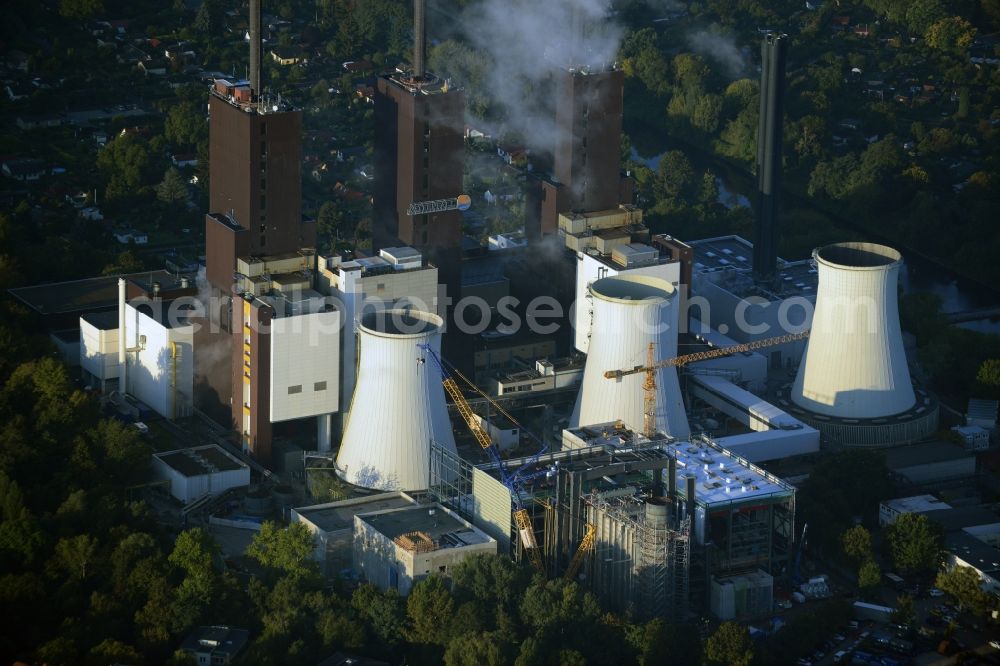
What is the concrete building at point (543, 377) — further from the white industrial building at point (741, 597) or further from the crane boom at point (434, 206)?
the white industrial building at point (741, 597)

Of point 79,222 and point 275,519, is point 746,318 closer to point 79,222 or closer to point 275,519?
point 275,519

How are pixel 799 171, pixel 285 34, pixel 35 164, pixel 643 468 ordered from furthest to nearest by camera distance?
1. pixel 285 34
2. pixel 799 171
3. pixel 35 164
4. pixel 643 468

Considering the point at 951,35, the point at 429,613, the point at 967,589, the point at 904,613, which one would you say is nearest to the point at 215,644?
the point at 429,613

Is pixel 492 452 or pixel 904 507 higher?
pixel 492 452

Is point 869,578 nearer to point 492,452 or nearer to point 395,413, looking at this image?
point 492,452

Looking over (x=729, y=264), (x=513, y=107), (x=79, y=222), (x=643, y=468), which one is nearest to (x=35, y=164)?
(x=79, y=222)

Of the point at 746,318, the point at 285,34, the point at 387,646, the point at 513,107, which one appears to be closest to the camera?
the point at 387,646

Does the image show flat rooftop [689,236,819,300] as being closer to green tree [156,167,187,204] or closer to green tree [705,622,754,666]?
green tree [156,167,187,204]
